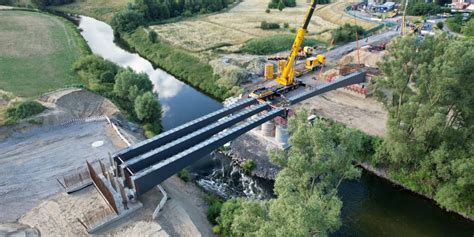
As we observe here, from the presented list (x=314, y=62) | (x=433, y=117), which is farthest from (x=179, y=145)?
(x=314, y=62)

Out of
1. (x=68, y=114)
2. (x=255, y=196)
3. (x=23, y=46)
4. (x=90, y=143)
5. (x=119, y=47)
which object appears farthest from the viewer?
(x=119, y=47)

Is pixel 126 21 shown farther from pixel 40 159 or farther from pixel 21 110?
pixel 40 159

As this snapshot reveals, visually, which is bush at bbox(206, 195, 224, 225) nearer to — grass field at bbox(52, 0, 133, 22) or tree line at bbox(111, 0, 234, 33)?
tree line at bbox(111, 0, 234, 33)

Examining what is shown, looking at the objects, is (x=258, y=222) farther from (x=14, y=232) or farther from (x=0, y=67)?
(x=0, y=67)

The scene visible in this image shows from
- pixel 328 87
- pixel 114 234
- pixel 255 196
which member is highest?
pixel 328 87

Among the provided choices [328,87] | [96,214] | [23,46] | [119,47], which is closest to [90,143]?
[96,214]

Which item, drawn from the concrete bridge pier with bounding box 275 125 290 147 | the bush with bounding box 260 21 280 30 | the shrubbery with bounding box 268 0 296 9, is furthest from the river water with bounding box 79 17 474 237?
the shrubbery with bounding box 268 0 296 9

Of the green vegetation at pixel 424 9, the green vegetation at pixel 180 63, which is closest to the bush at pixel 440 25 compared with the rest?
the green vegetation at pixel 424 9
